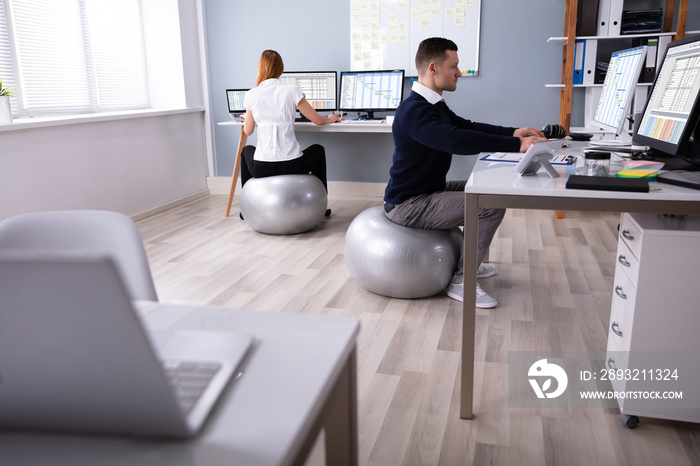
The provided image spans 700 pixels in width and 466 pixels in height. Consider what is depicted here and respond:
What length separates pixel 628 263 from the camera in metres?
1.75

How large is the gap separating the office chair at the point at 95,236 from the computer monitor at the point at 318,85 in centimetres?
377

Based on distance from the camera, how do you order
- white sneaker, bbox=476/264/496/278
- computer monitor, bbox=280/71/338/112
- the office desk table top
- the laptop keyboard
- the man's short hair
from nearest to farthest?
1. the laptop keyboard
2. the man's short hair
3. white sneaker, bbox=476/264/496/278
4. the office desk table top
5. computer monitor, bbox=280/71/338/112

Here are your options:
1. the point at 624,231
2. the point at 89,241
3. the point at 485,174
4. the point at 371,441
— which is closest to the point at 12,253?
the point at 89,241

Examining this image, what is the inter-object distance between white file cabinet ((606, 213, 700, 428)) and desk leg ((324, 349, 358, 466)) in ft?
3.68

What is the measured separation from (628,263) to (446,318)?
933mm

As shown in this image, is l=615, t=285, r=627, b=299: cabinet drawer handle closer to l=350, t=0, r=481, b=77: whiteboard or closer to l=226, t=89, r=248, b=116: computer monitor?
l=350, t=0, r=481, b=77: whiteboard

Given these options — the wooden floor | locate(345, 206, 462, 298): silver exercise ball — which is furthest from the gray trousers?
the wooden floor

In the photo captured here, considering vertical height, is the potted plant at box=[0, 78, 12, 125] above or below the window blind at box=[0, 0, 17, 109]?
below

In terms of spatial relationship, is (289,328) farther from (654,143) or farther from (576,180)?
(654,143)

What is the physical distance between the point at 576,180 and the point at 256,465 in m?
1.36

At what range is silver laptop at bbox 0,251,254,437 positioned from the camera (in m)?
0.53

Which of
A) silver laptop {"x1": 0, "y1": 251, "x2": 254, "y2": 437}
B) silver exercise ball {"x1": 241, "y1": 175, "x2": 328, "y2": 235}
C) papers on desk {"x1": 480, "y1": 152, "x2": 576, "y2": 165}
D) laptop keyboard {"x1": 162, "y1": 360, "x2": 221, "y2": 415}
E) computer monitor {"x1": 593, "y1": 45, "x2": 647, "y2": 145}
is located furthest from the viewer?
silver exercise ball {"x1": 241, "y1": 175, "x2": 328, "y2": 235}

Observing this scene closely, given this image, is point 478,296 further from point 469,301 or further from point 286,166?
point 286,166

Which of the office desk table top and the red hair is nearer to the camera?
the red hair
